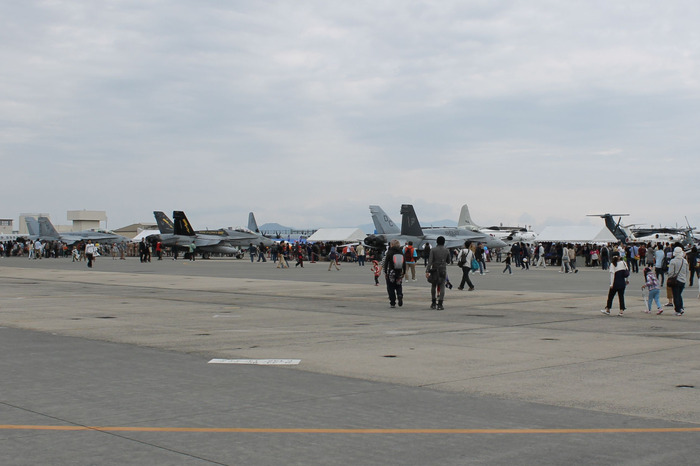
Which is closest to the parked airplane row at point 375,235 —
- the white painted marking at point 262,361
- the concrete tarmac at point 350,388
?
the concrete tarmac at point 350,388

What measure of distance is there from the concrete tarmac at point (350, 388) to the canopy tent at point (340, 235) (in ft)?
199

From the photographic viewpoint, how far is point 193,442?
5727mm

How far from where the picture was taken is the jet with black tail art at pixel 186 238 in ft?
217

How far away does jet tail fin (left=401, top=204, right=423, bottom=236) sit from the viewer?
5597cm

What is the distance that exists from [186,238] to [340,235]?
18481 millimetres

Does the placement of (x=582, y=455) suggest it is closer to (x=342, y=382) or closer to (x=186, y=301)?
(x=342, y=382)

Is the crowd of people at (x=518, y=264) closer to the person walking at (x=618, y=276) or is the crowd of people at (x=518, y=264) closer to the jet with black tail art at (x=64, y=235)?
the person walking at (x=618, y=276)

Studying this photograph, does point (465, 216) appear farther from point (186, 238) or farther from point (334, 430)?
point (334, 430)

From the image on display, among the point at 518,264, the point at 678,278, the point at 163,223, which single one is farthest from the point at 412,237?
the point at 678,278

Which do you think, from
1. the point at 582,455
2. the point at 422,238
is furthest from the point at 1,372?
the point at 422,238

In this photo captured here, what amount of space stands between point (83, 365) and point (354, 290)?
15474mm

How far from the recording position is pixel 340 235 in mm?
78938

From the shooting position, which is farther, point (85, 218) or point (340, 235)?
point (85, 218)

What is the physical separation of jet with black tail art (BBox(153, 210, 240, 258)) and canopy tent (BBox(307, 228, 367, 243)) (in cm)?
1164
